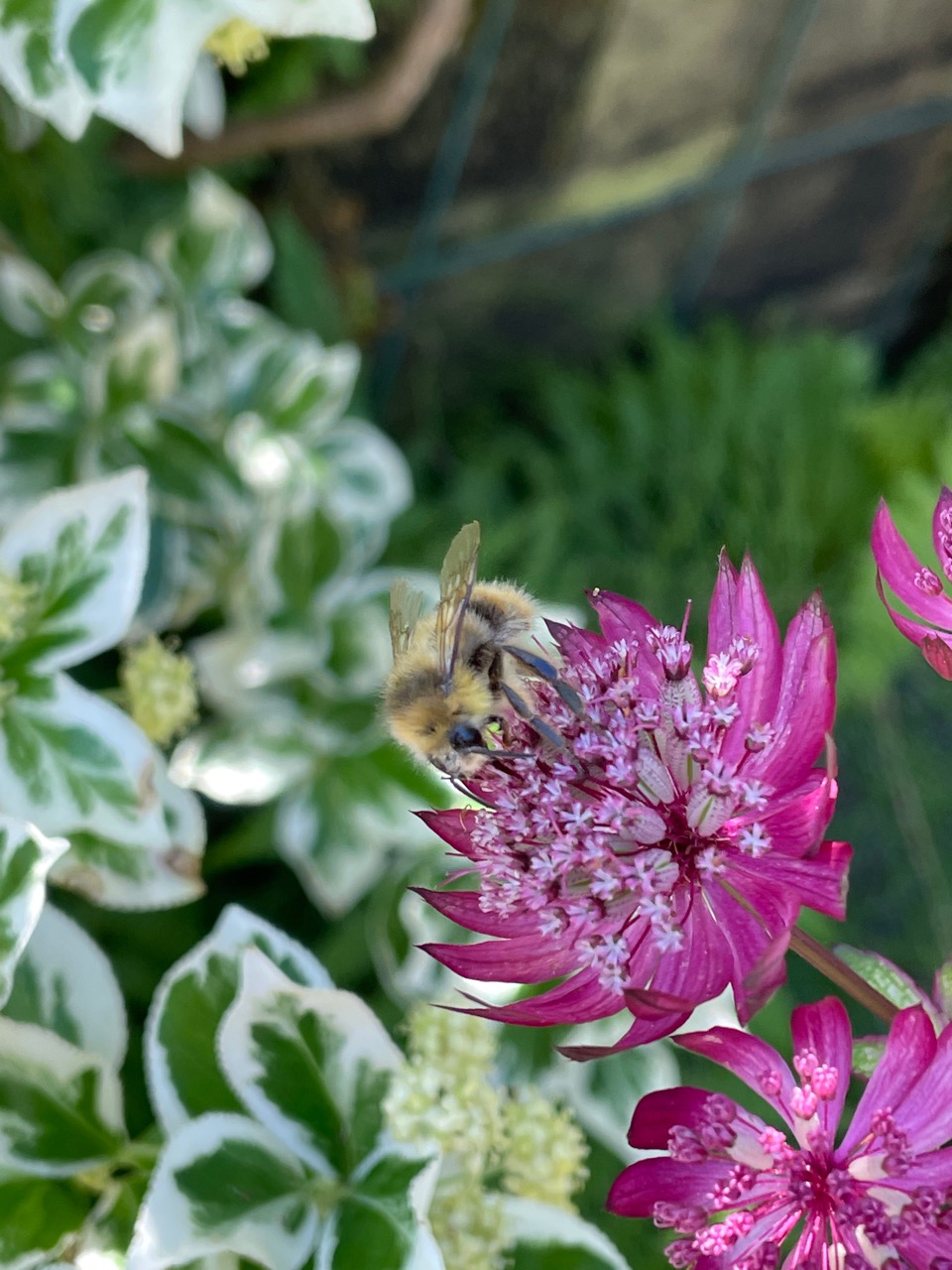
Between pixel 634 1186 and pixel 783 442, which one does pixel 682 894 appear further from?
pixel 783 442

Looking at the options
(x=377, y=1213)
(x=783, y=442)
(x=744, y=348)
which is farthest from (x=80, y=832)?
(x=744, y=348)

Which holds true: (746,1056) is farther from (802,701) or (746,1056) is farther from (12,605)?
(12,605)

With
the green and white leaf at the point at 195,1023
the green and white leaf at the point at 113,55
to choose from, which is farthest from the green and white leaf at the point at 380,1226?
the green and white leaf at the point at 113,55

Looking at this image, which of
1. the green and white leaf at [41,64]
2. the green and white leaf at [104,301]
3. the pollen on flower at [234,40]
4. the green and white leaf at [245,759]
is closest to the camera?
the green and white leaf at [41,64]

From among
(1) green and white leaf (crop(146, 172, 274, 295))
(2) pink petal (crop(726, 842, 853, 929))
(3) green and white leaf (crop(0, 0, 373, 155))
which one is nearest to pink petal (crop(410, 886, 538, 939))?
(2) pink petal (crop(726, 842, 853, 929))

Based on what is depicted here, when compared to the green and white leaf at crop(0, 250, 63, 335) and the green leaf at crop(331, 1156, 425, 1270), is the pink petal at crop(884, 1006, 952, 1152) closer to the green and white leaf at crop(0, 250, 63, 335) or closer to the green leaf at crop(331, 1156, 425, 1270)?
the green leaf at crop(331, 1156, 425, 1270)

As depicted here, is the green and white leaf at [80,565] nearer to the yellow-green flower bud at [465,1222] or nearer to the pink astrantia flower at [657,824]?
the pink astrantia flower at [657,824]

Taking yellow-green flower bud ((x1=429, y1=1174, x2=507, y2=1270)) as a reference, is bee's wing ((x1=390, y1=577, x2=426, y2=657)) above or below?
above
